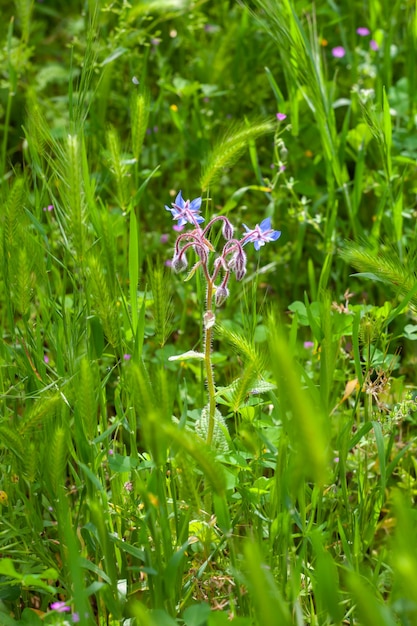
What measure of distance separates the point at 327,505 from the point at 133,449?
47 centimetres

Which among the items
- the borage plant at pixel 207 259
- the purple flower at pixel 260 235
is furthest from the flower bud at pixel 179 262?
the purple flower at pixel 260 235

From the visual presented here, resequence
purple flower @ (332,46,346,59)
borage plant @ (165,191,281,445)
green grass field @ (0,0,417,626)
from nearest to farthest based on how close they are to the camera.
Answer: green grass field @ (0,0,417,626) → borage plant @ (165,191,281,445) → purple flower @ (332,46,346,59)

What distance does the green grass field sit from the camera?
1329 millimetres

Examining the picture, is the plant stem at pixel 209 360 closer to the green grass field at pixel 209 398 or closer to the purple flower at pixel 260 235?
the green grass field at pixel 209 398

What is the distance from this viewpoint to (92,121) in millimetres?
2646

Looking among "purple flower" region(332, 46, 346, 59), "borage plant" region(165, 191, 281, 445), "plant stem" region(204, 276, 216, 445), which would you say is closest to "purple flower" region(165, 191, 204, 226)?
"borage plant" region(165, 191, 281, 445)

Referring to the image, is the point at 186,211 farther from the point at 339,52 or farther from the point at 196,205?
the point at 339,52

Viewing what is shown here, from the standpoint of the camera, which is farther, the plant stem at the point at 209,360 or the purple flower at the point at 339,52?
the purple flower at the point at 339,52

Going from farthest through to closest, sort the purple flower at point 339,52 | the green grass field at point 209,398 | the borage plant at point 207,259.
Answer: the purple flower at point 339,52, the borage plant at point 207,259, the green grass field at point 209,398

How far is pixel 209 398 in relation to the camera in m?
1.72

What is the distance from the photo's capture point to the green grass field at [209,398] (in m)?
1.33

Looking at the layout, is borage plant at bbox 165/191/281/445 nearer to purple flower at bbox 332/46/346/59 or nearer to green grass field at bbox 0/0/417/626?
green grass field at bbox 0/0/417/626

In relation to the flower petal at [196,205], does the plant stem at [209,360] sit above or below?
below

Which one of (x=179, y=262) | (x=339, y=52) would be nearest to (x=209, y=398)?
(x=179, y=262)
